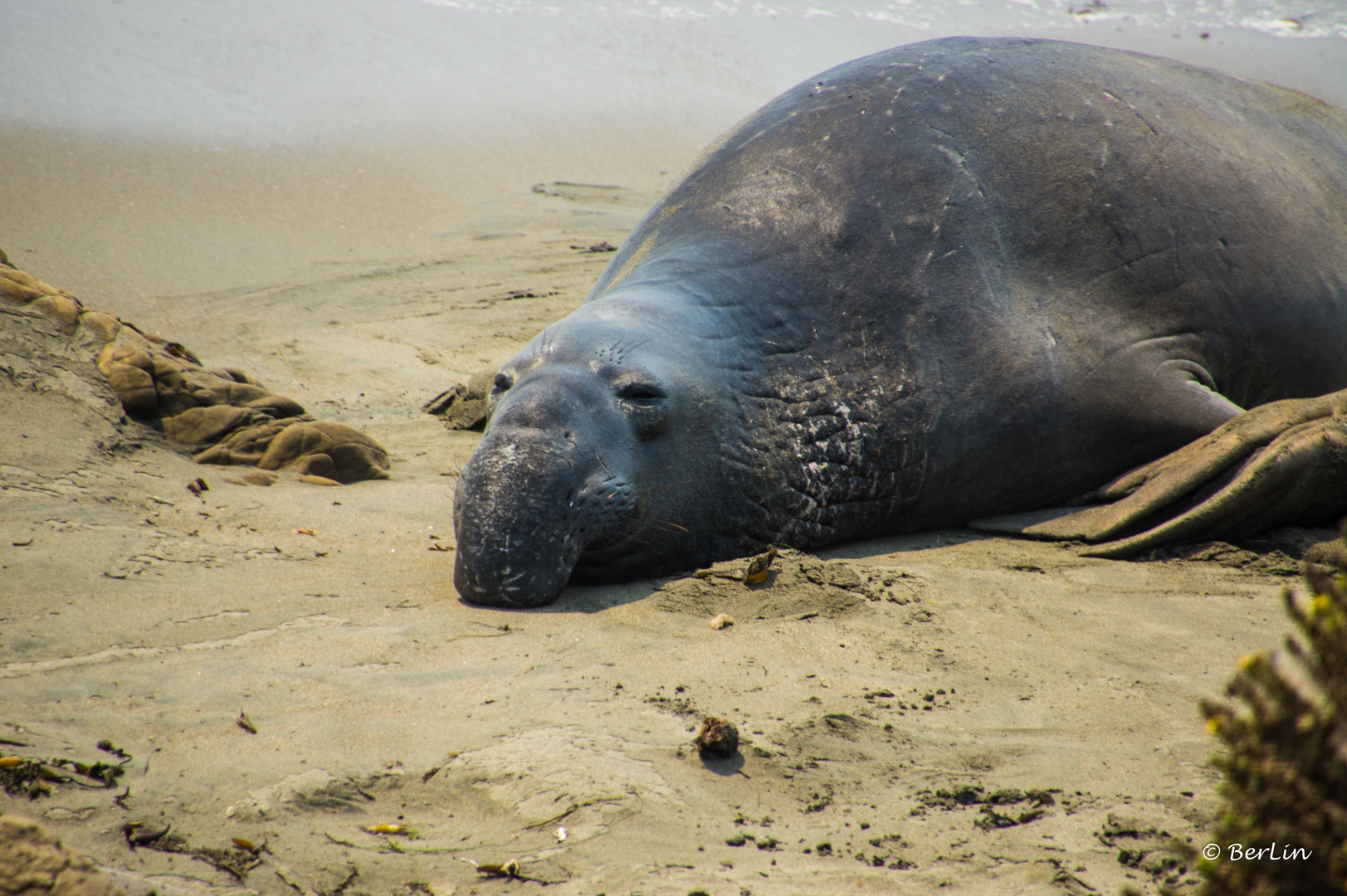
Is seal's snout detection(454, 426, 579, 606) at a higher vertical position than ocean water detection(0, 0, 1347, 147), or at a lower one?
lower

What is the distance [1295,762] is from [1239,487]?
287cm

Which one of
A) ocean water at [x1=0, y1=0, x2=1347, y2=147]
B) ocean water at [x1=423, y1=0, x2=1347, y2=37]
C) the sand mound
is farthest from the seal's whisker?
ocean water at [x1=423, y1=0, x2=1347, y2=37]

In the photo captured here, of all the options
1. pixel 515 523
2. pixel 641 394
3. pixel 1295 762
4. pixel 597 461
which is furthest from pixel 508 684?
pixel 1295 762

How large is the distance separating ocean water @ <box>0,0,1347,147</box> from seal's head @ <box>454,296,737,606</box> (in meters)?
7.55

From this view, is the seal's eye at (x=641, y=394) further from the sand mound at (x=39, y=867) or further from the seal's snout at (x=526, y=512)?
the sand mound at (x=39, y=867)

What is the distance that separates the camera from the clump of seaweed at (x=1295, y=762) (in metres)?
1.02

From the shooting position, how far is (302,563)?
327 centimetres

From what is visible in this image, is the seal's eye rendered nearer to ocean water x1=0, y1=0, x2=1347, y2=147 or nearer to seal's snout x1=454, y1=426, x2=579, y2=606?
seal's snout x1=454, y1=426, x2=579, y2=606

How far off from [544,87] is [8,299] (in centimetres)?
1019

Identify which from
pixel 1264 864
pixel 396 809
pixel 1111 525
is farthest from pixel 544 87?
pixel 1264 864

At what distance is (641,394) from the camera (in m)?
3.45

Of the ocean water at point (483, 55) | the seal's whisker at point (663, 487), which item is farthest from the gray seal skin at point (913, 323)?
the ocean water at point (483, 55)

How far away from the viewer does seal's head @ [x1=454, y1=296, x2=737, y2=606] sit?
3.16 metres

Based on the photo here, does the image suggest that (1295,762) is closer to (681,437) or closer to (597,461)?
(597,461)
